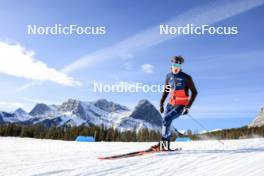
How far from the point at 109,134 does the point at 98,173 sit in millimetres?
100896

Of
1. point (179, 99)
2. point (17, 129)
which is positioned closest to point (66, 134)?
point (17, 129)

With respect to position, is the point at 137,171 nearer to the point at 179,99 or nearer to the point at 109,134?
the point at 179,99

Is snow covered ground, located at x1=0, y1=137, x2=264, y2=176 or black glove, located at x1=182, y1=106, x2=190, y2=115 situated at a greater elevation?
black glove, located at x1=182, y1=106, x2=190, y2=115

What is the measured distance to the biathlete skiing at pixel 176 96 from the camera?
41.3 feet

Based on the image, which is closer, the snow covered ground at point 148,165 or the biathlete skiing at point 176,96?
the snow covered ground at point 148,165

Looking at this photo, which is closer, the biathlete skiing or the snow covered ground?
the snow covered ground

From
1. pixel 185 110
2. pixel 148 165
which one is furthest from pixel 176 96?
pixel 148 165

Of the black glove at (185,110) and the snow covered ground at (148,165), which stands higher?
the black glove at (185,110)

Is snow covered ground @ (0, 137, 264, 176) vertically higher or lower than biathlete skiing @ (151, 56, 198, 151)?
lower

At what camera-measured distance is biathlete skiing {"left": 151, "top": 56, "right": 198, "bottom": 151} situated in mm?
12594

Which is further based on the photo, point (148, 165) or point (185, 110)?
point (185, 110)

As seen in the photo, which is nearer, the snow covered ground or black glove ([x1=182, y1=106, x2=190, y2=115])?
the snow covered ground

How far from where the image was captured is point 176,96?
1266 centimetres

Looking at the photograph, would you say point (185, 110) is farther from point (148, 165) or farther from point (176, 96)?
point (148, 165)
